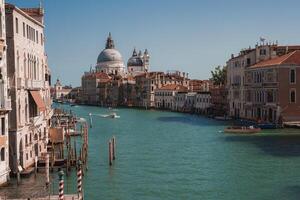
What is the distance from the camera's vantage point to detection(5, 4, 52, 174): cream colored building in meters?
14.3

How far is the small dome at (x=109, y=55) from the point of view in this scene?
333ft

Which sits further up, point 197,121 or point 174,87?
point 174,87

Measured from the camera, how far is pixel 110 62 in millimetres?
101062

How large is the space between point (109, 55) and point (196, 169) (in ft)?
281

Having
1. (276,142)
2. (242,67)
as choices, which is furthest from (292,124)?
(242,67)

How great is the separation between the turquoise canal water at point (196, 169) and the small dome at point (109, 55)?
75.8 m

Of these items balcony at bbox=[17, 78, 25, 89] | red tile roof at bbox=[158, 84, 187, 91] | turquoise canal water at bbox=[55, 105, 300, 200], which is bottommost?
turquoise canal water at bbox=[55, 105, 300, 200]

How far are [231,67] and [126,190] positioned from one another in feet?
95.4

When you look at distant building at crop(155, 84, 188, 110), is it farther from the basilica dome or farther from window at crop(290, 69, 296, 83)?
the basilica dome

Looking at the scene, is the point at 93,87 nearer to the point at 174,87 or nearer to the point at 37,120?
the point at 174,87

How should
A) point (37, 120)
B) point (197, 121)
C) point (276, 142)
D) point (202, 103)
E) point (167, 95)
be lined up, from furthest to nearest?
point (167, 95) → point (202, 103) → point (197, 121) → point (276, 142) → point (37, 120)

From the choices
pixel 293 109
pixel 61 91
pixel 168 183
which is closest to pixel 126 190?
pixel 168 183

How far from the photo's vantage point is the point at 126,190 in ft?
45.3

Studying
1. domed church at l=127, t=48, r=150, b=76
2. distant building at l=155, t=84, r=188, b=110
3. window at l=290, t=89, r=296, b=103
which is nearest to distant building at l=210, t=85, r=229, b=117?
distant building at l=155, t=84, r=188, b=110
